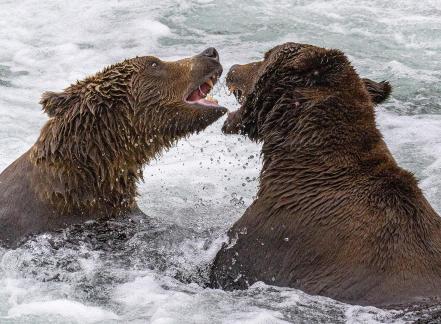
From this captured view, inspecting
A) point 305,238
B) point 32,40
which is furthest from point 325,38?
point 305,238

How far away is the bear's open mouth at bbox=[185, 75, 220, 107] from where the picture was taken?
688cm

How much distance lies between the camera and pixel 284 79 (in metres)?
6.22

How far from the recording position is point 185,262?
21.7ft

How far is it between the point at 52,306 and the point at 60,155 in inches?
45.1

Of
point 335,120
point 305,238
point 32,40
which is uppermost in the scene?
point 335,120

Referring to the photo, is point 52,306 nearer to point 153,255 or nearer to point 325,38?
point 153,255

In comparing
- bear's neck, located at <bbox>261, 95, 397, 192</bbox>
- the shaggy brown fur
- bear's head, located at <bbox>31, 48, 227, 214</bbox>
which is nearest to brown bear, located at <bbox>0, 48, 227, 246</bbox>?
bear's head, located at <bbox>31, 48, 227, 214</bbox>

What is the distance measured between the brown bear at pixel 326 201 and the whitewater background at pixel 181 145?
0.47ft

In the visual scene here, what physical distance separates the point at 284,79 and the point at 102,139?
4.42ft

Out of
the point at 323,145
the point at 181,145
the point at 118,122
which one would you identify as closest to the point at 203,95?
the point at 118,122

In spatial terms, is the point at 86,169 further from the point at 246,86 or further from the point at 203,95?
the point at 246,86

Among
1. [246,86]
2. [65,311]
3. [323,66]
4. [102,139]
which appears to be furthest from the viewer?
[102,139]

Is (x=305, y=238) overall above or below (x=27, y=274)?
above

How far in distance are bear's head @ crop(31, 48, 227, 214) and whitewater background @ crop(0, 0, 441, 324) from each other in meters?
0.36
